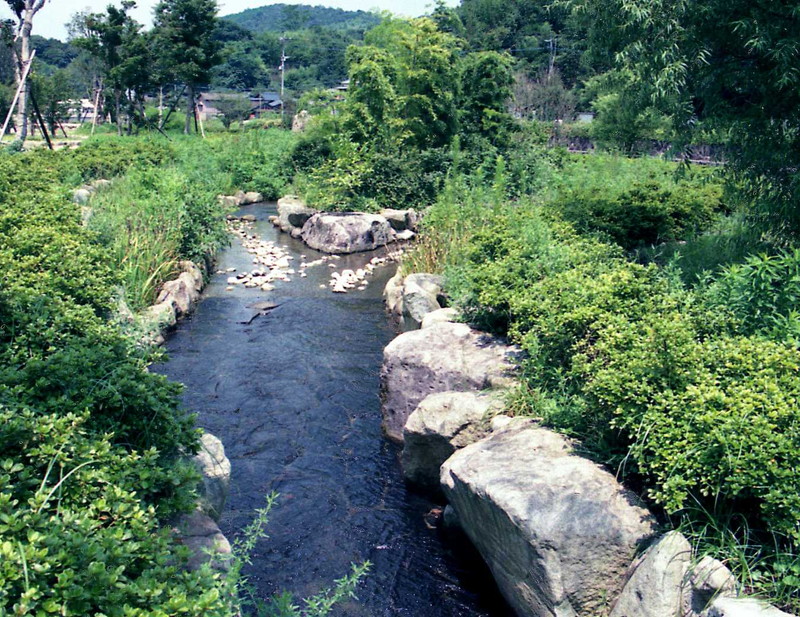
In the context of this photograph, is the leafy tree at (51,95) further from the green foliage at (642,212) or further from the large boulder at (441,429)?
the large boulder at (441,429)

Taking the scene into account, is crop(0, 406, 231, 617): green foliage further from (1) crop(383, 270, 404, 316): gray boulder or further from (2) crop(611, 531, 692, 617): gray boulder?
(1) crop(383, 270, 404, 316): gray boulder

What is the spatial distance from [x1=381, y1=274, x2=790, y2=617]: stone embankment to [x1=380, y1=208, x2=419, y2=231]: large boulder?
10.7 m

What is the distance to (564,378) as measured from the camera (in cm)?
487

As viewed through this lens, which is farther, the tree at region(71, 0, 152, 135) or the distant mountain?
the distant mountain

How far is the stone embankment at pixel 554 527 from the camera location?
333cm

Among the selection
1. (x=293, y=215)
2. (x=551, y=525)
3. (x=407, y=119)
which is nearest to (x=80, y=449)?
(x=551, y=525)

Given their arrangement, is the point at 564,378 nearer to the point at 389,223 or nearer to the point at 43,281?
the point at 43,281

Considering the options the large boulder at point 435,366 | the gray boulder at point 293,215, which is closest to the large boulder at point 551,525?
the large boulder at point 435,366

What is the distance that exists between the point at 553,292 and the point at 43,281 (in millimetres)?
3918

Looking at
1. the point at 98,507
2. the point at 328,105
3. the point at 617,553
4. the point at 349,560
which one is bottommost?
the point at 349,560

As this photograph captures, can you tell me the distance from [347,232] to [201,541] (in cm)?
1127

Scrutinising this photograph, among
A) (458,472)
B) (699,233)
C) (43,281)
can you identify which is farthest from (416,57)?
(458,472)

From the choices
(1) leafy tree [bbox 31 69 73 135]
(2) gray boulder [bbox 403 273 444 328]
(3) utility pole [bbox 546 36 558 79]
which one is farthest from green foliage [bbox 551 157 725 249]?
(3) utility pole [bbox 546 36 558 79]

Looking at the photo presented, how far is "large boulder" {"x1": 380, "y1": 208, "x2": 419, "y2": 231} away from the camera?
51.5 feet
